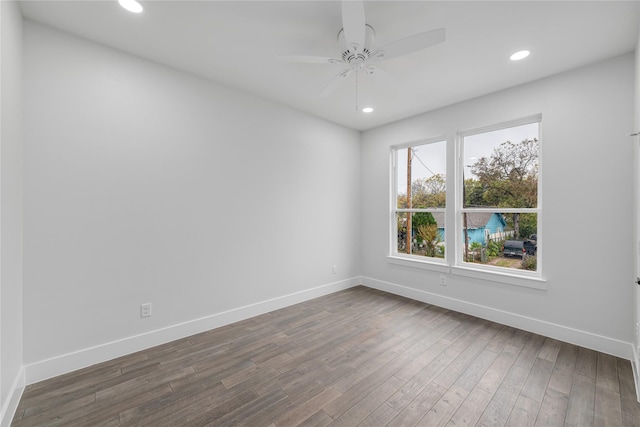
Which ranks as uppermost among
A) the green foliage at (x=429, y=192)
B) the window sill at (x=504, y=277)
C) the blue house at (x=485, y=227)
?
the green foliage at (x=429, y=192)

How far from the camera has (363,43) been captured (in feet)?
6.18

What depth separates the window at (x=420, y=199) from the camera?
12.6 feet

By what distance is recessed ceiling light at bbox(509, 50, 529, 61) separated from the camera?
2391 mm

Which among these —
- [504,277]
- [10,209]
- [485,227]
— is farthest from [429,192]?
[10,209]

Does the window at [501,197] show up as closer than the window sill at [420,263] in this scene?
Yes

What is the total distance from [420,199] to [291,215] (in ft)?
6.40

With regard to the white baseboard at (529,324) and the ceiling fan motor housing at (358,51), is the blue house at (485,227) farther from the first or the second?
the ceiling fan motor housing at (358,51)

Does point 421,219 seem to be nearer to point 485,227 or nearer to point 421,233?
point 421,233

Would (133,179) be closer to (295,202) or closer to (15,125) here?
(15,125)

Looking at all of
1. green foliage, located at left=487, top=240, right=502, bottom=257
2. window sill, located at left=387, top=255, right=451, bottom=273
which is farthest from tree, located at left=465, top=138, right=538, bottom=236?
window sill, located at left=387, top=255, right=451, bottom=273

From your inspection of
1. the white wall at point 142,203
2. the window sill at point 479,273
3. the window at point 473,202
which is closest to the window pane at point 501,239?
the window at point 473,202

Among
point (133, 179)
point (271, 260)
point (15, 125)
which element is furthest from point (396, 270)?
point (15, 125)

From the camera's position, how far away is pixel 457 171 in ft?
11.7

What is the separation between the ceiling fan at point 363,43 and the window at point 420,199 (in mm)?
2128
